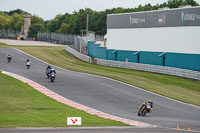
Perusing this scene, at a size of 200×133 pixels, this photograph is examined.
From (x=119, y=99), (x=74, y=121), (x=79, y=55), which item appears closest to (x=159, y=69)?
(x=79, y=55)

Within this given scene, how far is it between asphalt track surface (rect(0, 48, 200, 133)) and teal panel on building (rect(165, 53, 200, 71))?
1188 cm

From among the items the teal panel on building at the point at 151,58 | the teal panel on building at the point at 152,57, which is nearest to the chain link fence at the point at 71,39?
the teal panel on building at the point at 152,57

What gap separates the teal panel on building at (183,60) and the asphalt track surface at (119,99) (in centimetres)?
1188

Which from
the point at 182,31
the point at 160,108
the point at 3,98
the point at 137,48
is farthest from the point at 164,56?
the point at 3,98

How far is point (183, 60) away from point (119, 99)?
75.2ft

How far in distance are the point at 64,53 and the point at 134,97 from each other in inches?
1776

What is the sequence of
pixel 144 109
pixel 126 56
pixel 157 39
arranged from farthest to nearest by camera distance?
1. pixel 126 56
2. pixel 157 39
3. pixel 144 109

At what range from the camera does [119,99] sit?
33.4 m

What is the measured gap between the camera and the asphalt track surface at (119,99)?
25266 mm

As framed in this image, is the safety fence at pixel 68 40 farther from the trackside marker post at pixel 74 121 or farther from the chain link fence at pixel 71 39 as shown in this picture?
the trackside marker post at pixel 74 121

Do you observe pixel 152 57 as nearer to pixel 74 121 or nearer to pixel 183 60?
pixel 183 60

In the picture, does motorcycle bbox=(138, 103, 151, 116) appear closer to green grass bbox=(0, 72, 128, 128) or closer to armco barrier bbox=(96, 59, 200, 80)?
green grass bbox=(0, 72, 128, 128)

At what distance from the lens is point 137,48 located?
67.8 metres

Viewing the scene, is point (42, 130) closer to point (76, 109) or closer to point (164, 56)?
point (76, 109)
